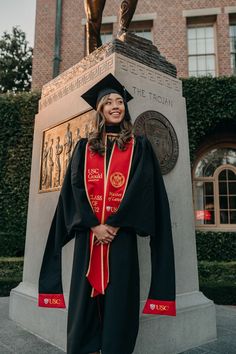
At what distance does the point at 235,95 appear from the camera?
10.9 m

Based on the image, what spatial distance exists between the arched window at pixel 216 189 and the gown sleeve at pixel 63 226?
9.88m

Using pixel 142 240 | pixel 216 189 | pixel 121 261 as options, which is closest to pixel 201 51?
pixel 216 189

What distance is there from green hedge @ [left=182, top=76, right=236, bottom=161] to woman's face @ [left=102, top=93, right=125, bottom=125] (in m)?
8.82

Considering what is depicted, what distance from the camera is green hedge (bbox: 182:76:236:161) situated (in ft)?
35.7

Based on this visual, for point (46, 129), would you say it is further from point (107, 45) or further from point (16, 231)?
point (16, 231)

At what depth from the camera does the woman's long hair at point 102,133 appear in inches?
97.0

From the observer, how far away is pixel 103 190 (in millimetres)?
2369

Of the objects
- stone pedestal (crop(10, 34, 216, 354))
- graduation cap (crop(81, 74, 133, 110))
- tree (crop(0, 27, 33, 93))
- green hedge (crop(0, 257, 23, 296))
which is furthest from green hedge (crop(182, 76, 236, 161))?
tree (crop(0, 27, 33, 93))

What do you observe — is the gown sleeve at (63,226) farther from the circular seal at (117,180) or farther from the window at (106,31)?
the window at (106,31)

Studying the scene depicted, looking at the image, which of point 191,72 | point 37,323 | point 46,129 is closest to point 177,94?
point 46,129

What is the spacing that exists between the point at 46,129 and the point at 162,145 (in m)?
1.68

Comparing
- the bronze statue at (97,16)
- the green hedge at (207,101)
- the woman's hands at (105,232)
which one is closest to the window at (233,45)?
the green hedge at (207,101)

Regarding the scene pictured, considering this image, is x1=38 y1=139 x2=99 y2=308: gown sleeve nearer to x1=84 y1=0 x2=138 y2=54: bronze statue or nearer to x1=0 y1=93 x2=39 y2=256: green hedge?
x1=84 y1=0 x2=138 y2=54: bronze statue

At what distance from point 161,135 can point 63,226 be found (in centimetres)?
166
